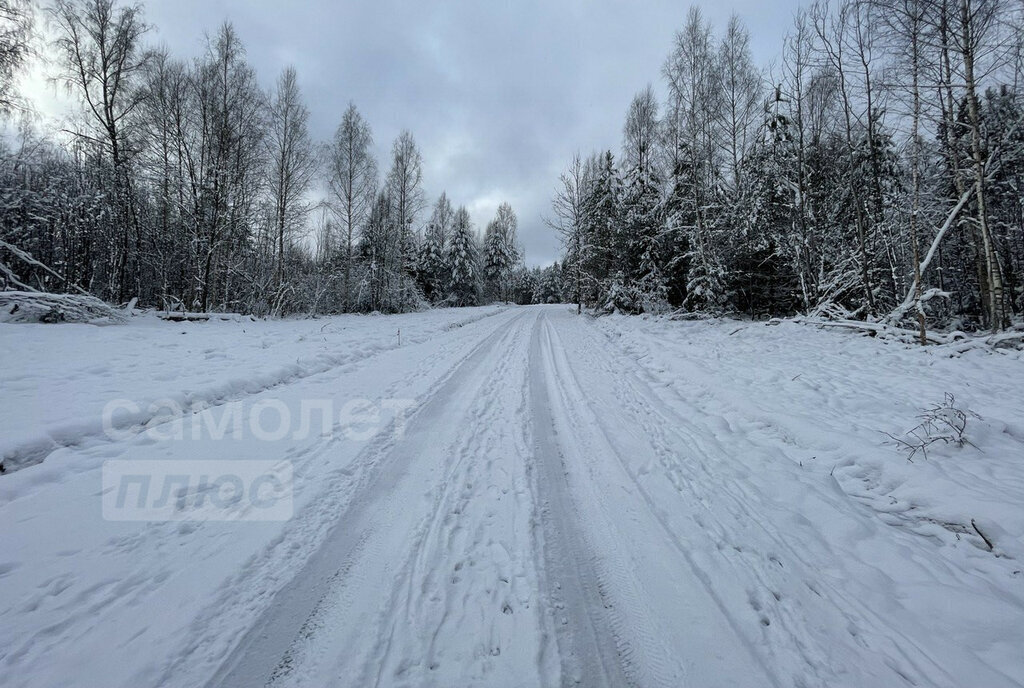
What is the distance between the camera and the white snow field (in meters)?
1.81

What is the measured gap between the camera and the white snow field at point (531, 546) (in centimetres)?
181

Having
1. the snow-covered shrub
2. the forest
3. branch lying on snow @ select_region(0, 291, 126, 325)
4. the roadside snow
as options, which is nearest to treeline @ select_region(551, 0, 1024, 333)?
the forest

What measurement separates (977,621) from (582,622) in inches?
88.3

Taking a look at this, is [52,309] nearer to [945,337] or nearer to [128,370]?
[128,370]

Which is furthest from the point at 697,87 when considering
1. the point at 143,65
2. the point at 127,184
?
the point at 127,184

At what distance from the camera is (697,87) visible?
47.6 feet

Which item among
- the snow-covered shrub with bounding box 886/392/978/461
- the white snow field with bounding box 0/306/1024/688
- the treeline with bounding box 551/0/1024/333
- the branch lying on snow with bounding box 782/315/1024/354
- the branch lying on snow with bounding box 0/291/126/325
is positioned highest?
the treeline with bounding box 551/0/1024/333

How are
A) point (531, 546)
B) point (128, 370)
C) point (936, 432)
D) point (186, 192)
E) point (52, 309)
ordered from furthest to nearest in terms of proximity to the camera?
point (186, 192)
point (52, 309)
point (128, 370)
point (936, 432)
point (531, 546)

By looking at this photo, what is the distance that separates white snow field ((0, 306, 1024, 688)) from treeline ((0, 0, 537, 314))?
11.9m

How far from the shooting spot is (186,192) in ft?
48.3

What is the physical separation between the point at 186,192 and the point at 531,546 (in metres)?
19.7

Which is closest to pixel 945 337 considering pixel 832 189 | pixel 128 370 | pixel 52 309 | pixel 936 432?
pixel 936 432

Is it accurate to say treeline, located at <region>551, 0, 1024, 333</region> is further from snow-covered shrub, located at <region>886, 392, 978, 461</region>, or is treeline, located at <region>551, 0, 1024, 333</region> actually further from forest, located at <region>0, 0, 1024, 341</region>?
snow-covered shrub, located at <region>886, 392, 978, 461</region>

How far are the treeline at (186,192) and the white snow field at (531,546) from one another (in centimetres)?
1189
